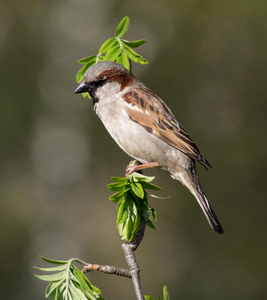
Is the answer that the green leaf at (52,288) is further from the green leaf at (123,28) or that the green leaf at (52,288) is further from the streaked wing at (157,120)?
the streaked wing at (157,120)

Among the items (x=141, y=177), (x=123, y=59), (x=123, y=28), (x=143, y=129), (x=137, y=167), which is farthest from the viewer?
(x=143, y=129)

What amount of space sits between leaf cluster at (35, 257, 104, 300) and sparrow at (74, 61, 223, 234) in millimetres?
1562

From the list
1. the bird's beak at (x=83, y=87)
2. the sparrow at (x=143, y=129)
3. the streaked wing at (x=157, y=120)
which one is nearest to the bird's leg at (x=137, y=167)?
the sparrow at (x=143, y=129)

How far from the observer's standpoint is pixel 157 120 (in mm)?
3906

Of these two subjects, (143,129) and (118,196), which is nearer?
(118,196)

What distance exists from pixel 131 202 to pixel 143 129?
4.51 ft

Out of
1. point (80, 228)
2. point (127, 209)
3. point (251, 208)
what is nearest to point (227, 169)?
point (251, 208)

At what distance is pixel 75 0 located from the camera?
14531 mm

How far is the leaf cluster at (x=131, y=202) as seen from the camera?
2.44 metres

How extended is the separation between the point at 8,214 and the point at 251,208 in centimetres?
571

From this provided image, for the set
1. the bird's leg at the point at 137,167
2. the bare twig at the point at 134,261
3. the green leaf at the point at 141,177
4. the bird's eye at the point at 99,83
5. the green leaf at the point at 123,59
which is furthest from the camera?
the bird's eye at the point at 99,83

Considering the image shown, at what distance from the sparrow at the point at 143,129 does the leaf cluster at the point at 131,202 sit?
109 cm

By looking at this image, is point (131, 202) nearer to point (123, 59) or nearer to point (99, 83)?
point (123, 59)

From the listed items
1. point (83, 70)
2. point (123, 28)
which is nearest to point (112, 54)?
point (123, 28)
